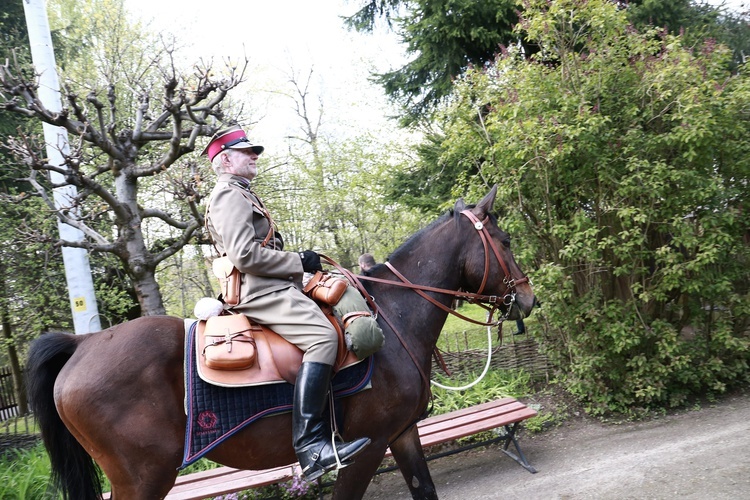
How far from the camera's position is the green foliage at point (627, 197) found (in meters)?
5.54

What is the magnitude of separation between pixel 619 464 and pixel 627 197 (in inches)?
116

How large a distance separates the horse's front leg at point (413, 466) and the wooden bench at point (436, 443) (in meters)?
1.14

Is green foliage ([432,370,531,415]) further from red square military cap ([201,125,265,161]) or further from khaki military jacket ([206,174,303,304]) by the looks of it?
red square military cap ([201,125,265,161])

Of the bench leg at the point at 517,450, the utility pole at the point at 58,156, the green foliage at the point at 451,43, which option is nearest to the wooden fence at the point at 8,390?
the utility pole at the point at 58,156

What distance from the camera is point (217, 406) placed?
2670mm

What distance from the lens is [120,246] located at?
6168mm

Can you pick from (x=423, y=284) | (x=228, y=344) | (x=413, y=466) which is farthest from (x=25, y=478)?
(x=423, y=284)

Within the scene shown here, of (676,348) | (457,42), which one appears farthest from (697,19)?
(676,348)

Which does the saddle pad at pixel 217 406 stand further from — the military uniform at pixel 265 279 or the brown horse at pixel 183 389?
the military uniform at pixel 265 279

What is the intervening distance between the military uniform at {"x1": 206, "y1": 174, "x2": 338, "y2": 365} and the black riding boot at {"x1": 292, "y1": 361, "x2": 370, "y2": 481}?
93mm

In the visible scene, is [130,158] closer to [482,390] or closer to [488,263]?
[488,263]

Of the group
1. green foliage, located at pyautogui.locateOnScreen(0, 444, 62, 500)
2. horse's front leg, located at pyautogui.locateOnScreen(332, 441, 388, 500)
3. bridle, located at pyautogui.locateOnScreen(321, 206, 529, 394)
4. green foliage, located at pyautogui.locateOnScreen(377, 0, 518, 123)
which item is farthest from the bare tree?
green foliage, located at pyautogui.locateOnScreen(377, 0, 518, 123)

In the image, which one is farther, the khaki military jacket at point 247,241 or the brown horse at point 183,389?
the khaki military jacket at point 247,241

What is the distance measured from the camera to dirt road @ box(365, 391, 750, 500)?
4.37m
